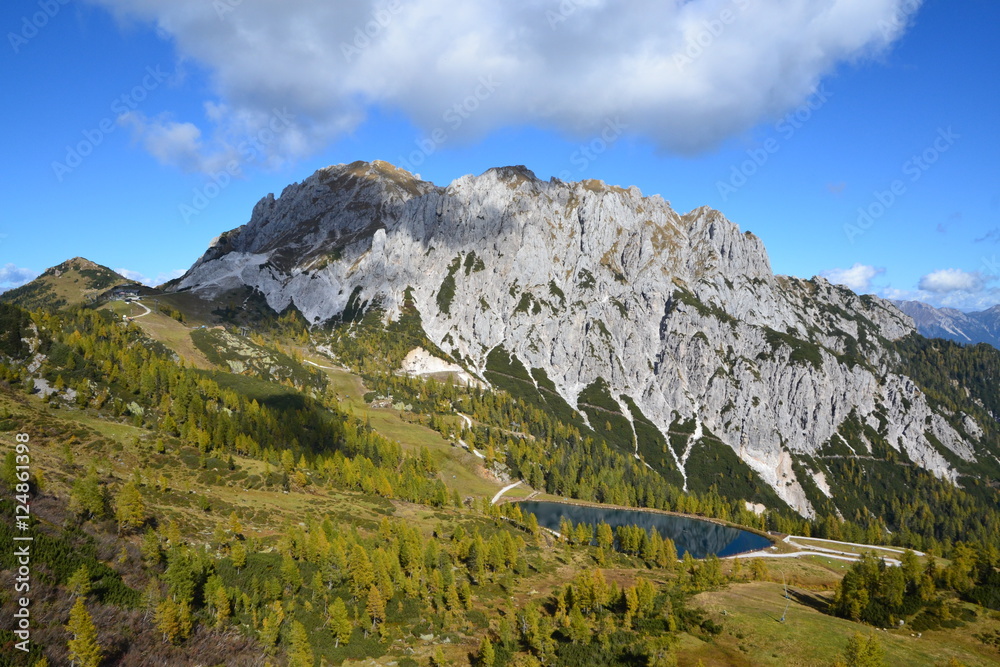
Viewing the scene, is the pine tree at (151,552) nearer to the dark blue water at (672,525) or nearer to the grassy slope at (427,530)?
the grassy slope at (427,530)

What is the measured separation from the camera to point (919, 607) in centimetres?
6141

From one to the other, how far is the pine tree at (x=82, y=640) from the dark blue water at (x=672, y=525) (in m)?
118

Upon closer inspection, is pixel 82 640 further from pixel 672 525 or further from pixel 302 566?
pixel 672 525

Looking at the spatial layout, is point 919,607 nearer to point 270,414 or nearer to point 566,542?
point 566,542

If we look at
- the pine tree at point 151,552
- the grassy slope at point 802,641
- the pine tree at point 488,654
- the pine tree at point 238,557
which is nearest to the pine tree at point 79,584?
the pine tree at point 151,552

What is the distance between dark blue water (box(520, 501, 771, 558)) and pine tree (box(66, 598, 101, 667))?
118 meters

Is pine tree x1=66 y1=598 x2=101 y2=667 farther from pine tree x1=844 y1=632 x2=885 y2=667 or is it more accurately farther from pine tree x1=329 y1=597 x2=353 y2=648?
pine tree x1=844 y1=632 x2=885 y2=667

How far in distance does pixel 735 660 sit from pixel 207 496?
76.9 meters

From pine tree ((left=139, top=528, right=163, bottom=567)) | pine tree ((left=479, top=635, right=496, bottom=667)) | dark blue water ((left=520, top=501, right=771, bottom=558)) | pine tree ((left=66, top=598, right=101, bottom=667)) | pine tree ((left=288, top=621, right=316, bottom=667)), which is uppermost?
pine tree ((left=66, top=598, right=101, bottom=667))

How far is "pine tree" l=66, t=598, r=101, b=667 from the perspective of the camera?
29.9m

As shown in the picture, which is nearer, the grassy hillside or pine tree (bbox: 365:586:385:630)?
the grassy hillside

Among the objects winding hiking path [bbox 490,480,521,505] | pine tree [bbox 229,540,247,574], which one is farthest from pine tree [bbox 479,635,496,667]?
winding hiking path [bbox 490,480,521,505]

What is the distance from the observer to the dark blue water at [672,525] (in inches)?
5527

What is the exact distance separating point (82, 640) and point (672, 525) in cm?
16258
